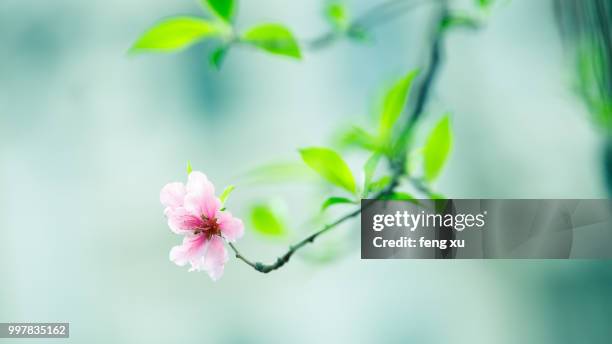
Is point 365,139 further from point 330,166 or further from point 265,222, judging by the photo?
point 265,222

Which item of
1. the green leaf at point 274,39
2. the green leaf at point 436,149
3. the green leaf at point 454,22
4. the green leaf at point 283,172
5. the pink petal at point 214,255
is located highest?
the green leaf at point 454,22

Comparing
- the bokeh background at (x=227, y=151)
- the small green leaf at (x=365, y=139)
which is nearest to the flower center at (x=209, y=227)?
the small green leaf at (x=365, y=139)

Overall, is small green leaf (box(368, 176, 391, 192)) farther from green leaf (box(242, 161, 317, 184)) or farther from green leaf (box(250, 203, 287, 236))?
green leaf (box(250, 203, 287, 236))

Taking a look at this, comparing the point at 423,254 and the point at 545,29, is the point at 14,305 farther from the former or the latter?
the point at 545,29

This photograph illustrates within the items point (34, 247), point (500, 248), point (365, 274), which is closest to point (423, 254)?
point (500, 248)

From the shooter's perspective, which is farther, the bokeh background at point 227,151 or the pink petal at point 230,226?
the bokeh background at point 227,151

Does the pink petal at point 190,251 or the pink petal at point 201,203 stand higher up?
the pink petal at point 201,203

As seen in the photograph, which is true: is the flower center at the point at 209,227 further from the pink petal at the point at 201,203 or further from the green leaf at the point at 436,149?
the green leaf at the point at 436,149
